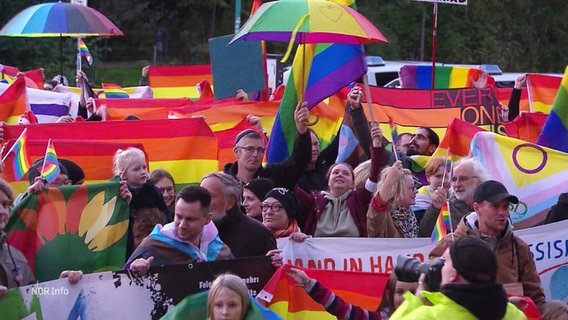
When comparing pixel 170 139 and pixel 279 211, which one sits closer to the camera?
pixel 279 211

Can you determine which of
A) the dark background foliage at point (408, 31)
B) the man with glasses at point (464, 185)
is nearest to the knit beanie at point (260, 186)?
the man with glasses at point (464, 185)

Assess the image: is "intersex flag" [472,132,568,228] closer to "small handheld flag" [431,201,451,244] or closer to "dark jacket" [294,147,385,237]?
"dark jacket" [294,147,385,237]

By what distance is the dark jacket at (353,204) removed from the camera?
8.31 metres

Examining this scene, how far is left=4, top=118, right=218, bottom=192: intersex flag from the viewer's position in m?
10.3

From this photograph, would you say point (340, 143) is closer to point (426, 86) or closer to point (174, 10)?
point (426, 86)

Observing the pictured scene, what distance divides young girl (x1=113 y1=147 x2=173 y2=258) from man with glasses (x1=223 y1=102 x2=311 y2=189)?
0.81 m

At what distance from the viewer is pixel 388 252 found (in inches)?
314

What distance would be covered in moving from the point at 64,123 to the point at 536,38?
29.3 meters

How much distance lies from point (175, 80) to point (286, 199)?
9002 mm

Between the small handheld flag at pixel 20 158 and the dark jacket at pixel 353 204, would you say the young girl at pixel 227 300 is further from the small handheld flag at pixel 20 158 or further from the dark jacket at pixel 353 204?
the small handheld flag at pixel 20 158

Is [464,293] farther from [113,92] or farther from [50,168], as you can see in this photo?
[113,92]

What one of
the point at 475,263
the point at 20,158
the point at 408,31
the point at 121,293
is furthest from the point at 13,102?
the point at 408,31

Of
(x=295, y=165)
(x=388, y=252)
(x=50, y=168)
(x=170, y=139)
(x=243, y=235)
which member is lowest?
(x=388, y=252)

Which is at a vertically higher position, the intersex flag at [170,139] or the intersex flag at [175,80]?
the intersex flag at [170,139]
